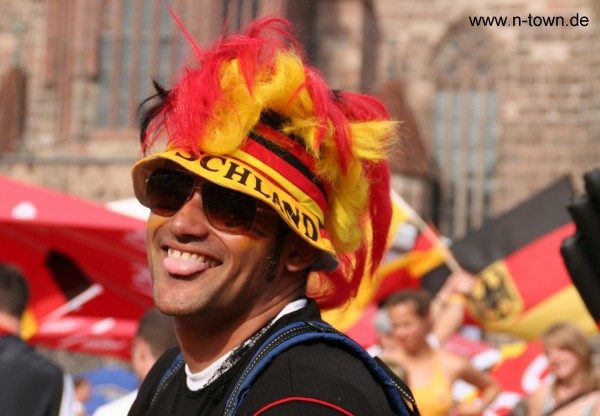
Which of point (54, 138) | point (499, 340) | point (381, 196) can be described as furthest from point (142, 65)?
point (381, 196)

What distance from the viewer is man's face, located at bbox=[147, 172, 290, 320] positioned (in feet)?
7.84

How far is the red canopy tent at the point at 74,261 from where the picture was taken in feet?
22.4

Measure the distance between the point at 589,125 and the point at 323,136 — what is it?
20.7 meters

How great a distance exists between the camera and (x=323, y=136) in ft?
8.23

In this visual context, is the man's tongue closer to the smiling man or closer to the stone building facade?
the smiling man

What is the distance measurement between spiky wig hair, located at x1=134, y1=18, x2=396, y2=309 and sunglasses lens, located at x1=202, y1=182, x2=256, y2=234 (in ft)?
0.24

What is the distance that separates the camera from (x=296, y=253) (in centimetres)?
255

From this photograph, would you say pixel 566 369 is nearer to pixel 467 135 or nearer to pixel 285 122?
pixel 285 122

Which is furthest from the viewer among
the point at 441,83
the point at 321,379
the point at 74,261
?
the point at 441,83

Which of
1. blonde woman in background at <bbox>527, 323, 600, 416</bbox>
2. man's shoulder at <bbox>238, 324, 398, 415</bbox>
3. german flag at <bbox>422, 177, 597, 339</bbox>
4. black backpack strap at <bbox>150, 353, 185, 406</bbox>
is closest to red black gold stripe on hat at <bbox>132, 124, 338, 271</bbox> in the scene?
man's shoulder at <bbox>238, 324, 398, 415</bbox>

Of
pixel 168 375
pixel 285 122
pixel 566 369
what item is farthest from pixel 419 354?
pixel 285 122

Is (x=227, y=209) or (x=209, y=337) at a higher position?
(x=227, y=209)

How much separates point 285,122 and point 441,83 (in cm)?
2133

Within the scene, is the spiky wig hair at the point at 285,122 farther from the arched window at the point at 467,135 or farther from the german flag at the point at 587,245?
the arched window at the point at 467,135
